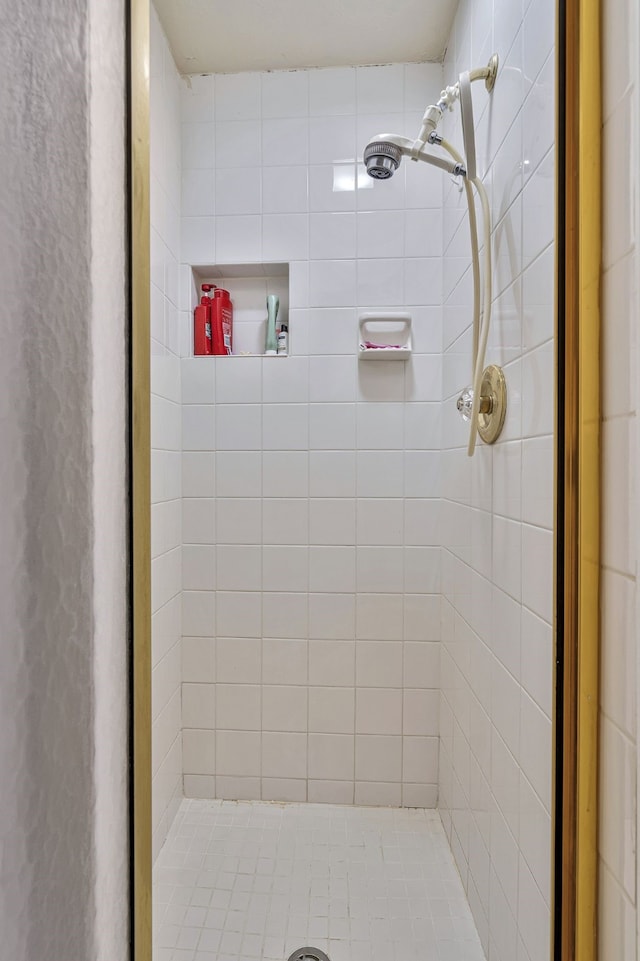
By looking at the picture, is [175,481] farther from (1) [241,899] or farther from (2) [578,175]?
(2) [578,175]

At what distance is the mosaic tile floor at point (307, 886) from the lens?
3.73 ft

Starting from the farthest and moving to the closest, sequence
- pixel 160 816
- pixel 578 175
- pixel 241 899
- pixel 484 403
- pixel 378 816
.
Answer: pixel 378 816
pixel 160 816
pixel 241 899
pixel 484 403
pixel 578 175

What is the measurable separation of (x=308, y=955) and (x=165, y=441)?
1305 mm

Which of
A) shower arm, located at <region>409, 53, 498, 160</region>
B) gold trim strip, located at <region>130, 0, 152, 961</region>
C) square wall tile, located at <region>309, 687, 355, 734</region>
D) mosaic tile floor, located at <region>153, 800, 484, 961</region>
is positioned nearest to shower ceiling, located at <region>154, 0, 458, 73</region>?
shower arm, located at <region>409, 53, 498, 160</region>

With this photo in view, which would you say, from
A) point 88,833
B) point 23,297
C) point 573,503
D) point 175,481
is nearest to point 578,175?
point 573,503

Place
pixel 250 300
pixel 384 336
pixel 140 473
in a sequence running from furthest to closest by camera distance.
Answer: pixel 250 300 < pixel 384 336 < pixel 140 473

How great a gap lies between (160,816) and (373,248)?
5.99 ft

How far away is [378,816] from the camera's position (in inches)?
62.5

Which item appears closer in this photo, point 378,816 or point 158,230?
point 158,230

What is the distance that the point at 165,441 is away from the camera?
1.53m

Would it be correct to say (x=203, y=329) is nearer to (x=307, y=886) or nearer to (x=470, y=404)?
(x=470, y=404)

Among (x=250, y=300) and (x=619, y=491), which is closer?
(x=619, y=491)

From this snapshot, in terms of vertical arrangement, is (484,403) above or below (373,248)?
below

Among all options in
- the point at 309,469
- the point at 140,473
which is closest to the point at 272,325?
the point at 309,469
